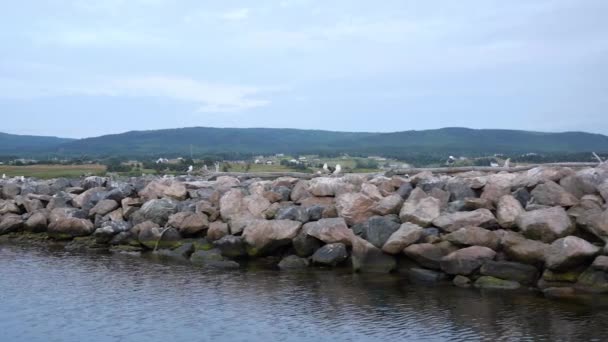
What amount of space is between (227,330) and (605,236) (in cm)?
917

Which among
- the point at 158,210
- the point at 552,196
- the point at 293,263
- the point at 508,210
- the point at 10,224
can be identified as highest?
the point at 552,196

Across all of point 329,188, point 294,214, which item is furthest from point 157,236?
point 329,188

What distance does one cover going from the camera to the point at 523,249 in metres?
18.0

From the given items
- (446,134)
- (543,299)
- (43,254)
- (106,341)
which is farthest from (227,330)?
(446,134)

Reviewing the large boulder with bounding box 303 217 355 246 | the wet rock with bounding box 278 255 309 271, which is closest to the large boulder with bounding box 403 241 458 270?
the large boulder with bounding box 303 217 355 246

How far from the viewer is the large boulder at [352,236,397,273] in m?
20.1

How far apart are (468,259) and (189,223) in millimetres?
9620

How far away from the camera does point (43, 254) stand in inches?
960

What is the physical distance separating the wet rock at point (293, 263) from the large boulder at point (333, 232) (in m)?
0.83

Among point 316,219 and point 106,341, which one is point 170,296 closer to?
point 106,341

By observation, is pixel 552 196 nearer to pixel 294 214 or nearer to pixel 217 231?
pixel 294 214

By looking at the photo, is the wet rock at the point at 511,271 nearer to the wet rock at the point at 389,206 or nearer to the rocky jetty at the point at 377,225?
the rocky jetty at the point at 377,225

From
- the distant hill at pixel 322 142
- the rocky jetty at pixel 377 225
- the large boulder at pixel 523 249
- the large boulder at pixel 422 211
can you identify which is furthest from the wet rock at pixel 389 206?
the distant hill at pixel 322 142

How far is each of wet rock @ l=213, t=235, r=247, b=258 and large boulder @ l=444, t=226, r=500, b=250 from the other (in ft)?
21.0
